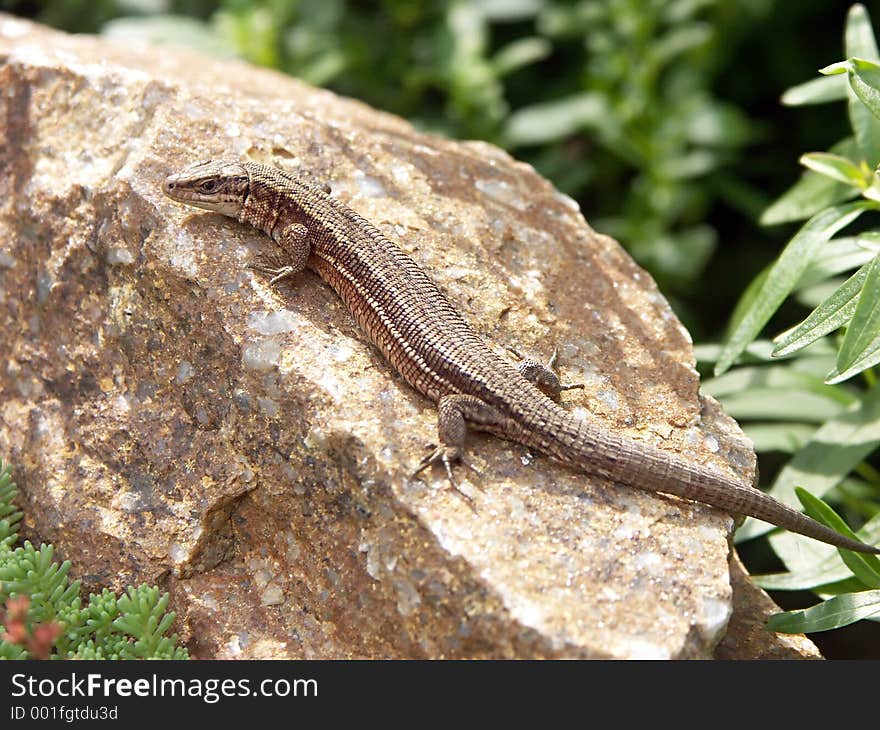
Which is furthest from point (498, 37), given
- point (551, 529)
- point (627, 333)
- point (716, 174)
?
point (551, 529)

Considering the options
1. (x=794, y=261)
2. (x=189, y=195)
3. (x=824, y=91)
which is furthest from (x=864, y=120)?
(x=189, y=195)

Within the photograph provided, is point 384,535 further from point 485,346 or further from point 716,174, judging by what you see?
point 716,174

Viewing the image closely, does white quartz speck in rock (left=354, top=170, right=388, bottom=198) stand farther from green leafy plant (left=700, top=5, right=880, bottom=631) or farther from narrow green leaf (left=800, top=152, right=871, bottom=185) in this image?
narrow green leaf (left=800, top=152, right=871, bottom=185)

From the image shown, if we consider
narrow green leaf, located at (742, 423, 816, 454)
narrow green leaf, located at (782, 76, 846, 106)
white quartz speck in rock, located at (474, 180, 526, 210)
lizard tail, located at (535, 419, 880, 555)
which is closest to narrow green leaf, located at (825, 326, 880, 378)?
lizard tail, located at (535, 419, 880, 555)

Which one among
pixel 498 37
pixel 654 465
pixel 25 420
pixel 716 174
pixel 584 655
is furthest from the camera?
pixel 498 37

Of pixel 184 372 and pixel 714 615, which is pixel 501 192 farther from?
pixel 714 615

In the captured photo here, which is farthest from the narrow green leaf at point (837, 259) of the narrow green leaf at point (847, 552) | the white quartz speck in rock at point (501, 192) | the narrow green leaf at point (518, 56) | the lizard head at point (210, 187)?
the narrow green leaf at point (518, 56)
